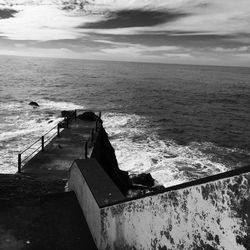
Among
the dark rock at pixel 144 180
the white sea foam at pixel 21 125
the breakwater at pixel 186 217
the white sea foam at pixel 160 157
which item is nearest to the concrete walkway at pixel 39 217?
the breakwater at pixel 186 217

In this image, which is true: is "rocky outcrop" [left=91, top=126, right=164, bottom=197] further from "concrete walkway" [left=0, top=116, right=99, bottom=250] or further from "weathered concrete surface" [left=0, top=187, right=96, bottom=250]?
"weathered concrete surface" [left=0, top=187, right=96, bottom=250]

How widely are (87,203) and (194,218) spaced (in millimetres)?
3445

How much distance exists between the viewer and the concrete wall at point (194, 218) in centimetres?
194

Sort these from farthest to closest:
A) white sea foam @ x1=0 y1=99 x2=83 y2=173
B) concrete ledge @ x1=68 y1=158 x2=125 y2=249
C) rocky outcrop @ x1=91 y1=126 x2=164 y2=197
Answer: white sea foam @ x1=0 y1=99 x2=83 y2=173
rocky outcrop @ x1=91 y1=126 x2=164 y2=197
concrete ledge @ x1=68 y1=158 x2=125 y2=249

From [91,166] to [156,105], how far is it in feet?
159

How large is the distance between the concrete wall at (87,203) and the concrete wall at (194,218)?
4.04ft

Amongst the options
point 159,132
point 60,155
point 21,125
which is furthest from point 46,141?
point 159,132

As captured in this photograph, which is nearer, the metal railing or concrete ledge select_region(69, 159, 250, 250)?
concrete ledge select_region(69, 159, 250, 250)

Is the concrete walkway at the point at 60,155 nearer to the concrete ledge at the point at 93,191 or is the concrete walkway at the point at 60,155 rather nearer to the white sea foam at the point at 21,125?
the concrete ledge at the point at 93,191

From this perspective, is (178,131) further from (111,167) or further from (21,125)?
(111,167)

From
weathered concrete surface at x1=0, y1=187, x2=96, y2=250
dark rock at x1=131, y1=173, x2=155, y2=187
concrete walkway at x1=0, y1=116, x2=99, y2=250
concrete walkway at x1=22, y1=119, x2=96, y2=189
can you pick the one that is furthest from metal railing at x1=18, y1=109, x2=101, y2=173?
dark rock at x1=131, y1=173, x2=155, y2=187

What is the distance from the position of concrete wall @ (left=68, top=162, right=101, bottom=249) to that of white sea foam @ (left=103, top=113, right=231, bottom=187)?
48.4 ft

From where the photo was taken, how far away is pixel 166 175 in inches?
866

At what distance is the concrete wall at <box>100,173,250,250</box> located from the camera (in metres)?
1.94
